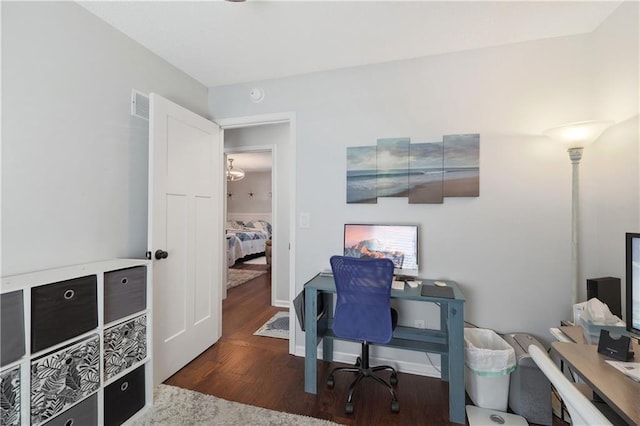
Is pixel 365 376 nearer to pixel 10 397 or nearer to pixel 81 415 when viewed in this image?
pixel 81 415

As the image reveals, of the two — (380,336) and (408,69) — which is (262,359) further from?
(408,69)

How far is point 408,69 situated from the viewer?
2.21 m

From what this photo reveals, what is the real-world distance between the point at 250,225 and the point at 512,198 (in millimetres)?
7000

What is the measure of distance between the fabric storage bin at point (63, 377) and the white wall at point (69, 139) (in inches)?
19.0

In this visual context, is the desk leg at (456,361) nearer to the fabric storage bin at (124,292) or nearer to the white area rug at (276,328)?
the white area rug at (276,328)

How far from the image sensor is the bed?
589 cm

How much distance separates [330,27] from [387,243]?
62.7 inches

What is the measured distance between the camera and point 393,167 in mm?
2229

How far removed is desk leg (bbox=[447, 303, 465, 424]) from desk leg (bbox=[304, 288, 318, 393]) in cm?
89

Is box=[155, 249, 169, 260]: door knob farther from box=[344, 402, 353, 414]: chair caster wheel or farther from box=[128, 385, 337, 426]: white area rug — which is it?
box=[344, 402, 353, 414]: chair caster wheel

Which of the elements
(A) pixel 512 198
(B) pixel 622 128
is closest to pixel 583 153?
(B) pixel 622 128

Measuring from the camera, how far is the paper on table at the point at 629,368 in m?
0.92

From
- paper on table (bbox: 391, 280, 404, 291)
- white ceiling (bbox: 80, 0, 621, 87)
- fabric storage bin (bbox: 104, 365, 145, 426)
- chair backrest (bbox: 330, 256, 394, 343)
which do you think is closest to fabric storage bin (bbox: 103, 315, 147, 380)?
fabric storage bin (bbox: 104, 365, 145, 426)

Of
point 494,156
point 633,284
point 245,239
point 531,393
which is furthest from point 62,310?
point 245,239
